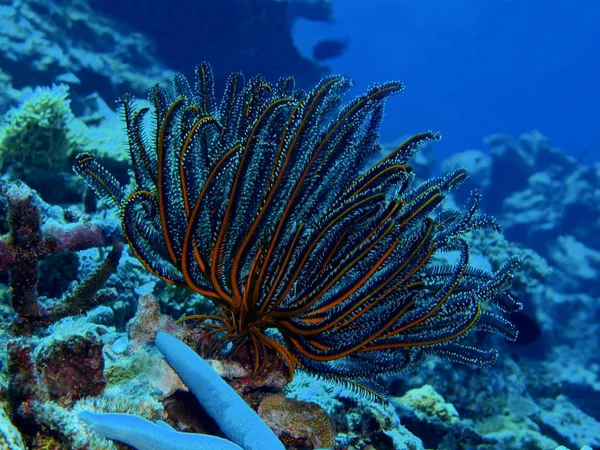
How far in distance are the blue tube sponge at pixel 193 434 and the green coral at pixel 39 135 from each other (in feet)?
16.7

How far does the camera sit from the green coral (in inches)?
243

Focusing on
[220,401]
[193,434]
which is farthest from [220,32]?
[193,434]

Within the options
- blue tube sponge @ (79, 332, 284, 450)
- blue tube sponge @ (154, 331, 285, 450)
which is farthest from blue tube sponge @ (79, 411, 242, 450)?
blue tube sponge @ (154, 331, 285, 450)

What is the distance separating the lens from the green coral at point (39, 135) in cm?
616

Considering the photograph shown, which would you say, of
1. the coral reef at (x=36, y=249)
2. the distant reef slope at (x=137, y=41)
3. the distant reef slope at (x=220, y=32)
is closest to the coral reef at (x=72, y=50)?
the distant reef slope at (x=137, y=41)

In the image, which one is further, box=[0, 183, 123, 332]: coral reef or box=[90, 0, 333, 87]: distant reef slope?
box=[90, 0, 333, 87]: distant reef slope

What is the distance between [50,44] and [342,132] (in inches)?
537

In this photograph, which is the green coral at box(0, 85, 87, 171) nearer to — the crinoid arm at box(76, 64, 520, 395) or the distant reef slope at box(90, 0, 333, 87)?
the crinoid arm at box(76, 64, 520, 395)

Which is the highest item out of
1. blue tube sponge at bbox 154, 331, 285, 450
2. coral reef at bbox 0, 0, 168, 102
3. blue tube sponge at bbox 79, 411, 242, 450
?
coral reef at bbox 0, 0, 168, 102

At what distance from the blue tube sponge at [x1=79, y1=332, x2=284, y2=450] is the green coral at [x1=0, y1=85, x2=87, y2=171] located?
16.7ft

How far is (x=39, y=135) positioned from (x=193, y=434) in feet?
19.2

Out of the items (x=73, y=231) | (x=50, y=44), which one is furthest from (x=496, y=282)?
(x=50, y=44)

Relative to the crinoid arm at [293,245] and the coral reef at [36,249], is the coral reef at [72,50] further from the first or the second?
the crinoid arm at [293,245]

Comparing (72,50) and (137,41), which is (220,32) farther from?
(72,50)
